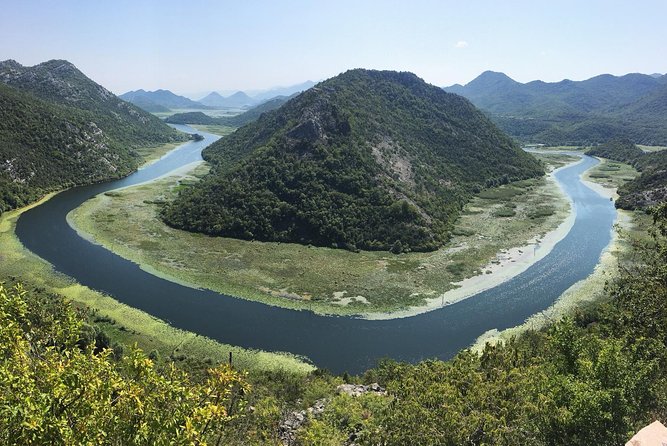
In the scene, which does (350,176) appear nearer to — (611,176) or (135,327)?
(135,327)

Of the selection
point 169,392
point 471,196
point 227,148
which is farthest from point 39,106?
point 169,392

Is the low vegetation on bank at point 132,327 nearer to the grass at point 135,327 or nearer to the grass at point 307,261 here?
the grass at point 135,327

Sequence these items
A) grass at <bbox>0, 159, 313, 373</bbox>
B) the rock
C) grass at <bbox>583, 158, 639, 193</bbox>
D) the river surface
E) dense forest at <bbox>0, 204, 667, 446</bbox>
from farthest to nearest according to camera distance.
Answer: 1. grass at <bbox>583, 158, 639, 193</bbox>
2. the river surface
3. grass at <bbox>0, 159, 313, 373</bbox>
4. the rock
5. dense forest at <bbox>0, 204, 667, 446</bbox>

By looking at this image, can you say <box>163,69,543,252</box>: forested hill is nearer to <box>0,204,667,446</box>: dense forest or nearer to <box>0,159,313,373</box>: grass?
<box>0,159,313,373</box>: grass

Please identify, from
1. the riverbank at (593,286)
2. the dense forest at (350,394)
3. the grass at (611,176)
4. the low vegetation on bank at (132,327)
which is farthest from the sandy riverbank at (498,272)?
the grass at (611,176)

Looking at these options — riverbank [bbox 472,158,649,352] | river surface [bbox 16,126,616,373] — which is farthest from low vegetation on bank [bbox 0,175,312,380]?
riverbank [bbox 472,158,649,352]
